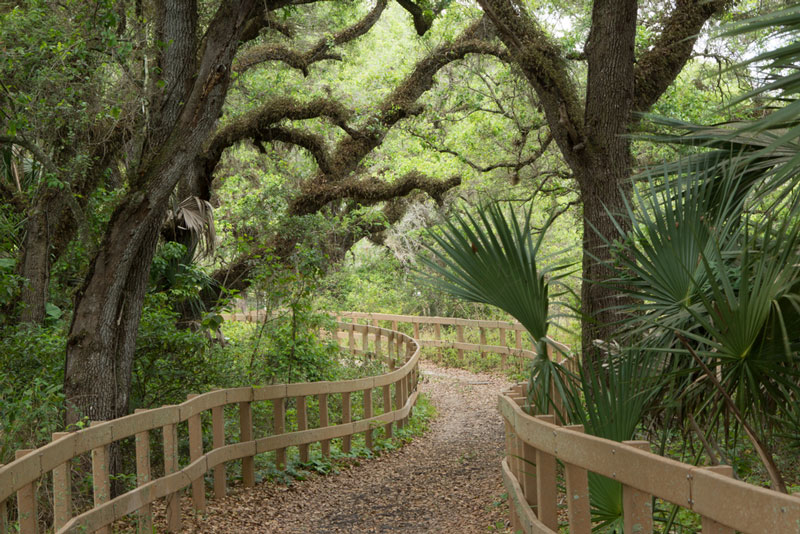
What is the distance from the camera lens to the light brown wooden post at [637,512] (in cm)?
311

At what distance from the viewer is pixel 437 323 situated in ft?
64.0

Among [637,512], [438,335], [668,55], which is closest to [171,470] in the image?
[637,512]

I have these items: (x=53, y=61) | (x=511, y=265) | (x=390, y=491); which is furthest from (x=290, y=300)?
(x=511, y=265)

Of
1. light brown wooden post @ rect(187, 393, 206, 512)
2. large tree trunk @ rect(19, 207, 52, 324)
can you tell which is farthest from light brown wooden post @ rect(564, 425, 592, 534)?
large tree trunk @ rect(19, 207, 52, 324)

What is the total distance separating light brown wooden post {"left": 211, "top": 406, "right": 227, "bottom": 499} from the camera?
7.34m

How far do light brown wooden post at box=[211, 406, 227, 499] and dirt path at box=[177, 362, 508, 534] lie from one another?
0.39 ft

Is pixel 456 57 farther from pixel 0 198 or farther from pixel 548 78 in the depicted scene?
pixel 0 198

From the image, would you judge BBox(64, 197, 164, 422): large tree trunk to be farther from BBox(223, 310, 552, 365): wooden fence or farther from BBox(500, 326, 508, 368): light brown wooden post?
BBox(500, 326, 508, 368): light brown wooden post

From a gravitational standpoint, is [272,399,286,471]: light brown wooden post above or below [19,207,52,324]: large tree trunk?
below

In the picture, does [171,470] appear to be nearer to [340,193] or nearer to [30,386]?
[30,386]

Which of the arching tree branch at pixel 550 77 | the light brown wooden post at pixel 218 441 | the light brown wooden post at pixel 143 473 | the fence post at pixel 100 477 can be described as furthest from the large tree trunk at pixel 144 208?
the arching tree branch at pixel 550 77

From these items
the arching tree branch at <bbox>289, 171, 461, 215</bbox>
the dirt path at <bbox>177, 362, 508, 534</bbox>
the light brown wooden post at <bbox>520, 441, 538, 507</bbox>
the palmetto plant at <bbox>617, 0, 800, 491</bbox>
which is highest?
the arching tree branch at <bbox>289, 171, 461, 215</bbox>

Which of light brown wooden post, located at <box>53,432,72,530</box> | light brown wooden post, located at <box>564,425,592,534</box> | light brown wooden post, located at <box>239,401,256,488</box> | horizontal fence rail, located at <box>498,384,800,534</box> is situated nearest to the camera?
horizontal fence rail, located at <box>498,384,800,534</box>

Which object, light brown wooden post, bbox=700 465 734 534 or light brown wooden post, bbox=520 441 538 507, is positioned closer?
light brown wooden post, bbox=700 465 734 534
